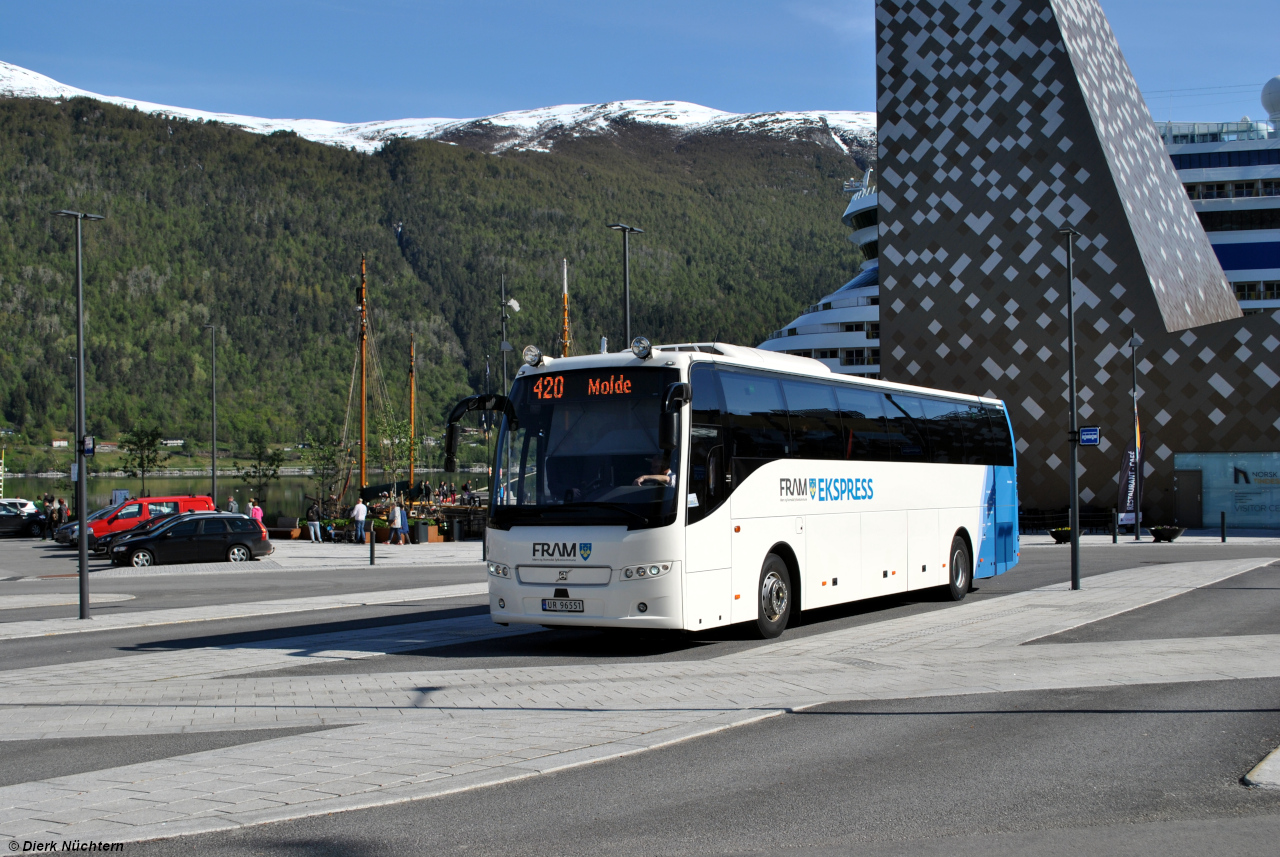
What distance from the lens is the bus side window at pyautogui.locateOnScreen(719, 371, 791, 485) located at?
1240 centimetres

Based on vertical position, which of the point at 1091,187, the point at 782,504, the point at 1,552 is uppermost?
the point at 1091,187

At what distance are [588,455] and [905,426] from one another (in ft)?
20.3

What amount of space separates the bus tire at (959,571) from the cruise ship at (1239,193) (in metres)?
47.1

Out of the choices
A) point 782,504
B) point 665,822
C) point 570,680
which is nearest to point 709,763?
point 665,822

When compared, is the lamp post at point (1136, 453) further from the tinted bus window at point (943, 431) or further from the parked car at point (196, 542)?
the parked car at point (196, 542)

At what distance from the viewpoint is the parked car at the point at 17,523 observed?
1880 inches

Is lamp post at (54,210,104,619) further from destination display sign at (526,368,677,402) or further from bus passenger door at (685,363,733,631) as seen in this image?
bus passenger door at (685,363,733,631)

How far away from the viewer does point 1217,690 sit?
9516 millimetres

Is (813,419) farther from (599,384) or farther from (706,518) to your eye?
(599,384)

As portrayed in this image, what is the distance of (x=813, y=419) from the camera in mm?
14008

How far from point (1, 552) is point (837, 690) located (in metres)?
37.4

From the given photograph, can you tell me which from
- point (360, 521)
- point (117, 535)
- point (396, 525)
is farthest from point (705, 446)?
point (360, 521)

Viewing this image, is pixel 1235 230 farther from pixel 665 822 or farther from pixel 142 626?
pixel 665 822

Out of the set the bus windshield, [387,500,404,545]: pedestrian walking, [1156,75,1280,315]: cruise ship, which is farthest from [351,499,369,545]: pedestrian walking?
[1156,75,1280,315]: cruise ship
